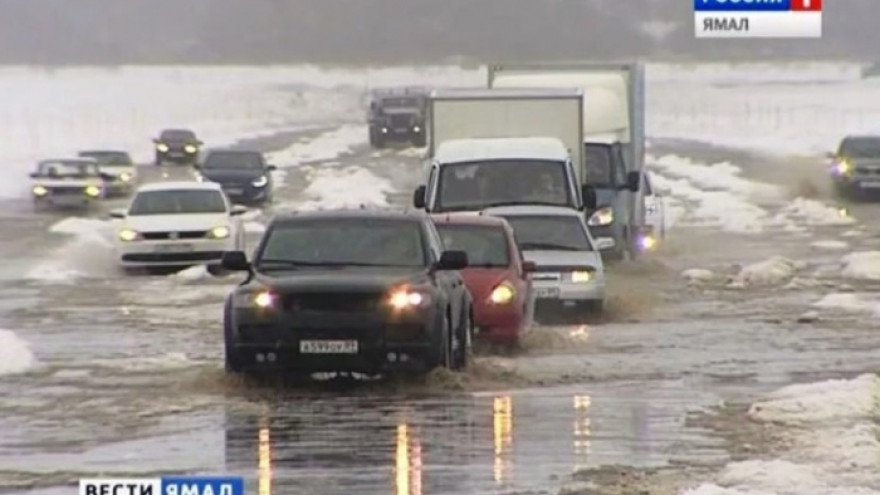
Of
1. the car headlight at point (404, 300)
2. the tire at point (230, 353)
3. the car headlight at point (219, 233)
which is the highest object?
the car headlight at point (404, 300)

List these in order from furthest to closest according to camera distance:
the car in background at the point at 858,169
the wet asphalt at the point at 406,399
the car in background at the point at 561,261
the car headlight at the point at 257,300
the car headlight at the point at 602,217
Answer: the car in background at the point at 858,169
the car headlight at the point at 602,217
the car in background at the point at 561,261
the car headlight at the point at 257,300
the wet asphalt at the point at 406,399

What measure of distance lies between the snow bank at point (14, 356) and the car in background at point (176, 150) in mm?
53177

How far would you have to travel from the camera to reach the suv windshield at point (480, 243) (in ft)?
68.5

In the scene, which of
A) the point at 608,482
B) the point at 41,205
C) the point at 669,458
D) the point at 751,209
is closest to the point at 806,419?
the point at 669,458

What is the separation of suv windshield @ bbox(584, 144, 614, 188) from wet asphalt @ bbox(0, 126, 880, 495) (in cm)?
347

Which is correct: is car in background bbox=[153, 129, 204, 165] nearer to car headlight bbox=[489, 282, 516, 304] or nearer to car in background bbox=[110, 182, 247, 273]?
car in background bbox=[110, 182, 247, 273]

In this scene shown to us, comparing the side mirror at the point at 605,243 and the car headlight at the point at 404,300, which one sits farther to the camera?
the side mirror at the point at 605,243

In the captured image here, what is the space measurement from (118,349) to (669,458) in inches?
348

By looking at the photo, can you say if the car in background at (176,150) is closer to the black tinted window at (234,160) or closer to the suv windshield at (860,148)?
the black tinted window at (234,160)

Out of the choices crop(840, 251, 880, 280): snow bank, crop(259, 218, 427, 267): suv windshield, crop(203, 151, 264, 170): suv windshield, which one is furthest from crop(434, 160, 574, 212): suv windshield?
crop(203, 151, 264, 170): suv windshield

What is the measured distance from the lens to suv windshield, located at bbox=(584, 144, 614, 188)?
1212 inches

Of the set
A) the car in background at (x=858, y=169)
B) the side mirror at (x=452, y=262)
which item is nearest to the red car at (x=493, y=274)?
the side mirror at (x=452, y=262)

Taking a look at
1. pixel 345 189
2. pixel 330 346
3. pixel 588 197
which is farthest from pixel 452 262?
pixel 345 189

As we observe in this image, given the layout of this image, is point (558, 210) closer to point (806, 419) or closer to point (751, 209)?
point (806, 419)
